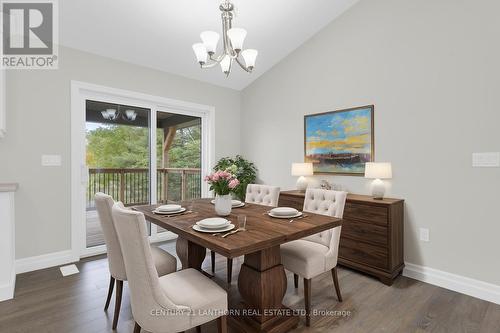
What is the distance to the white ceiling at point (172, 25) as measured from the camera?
9.32ft

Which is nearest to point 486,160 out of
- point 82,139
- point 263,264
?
point 263,264

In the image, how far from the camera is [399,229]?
2.81 meters

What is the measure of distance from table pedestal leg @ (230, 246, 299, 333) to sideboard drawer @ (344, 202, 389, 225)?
1364mm

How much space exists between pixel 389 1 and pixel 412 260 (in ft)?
9.65

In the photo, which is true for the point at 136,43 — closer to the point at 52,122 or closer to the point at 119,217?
the point at 52,122

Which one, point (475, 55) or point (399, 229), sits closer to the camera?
point (475, 55)

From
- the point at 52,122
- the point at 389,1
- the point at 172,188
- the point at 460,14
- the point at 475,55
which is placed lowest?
the point at 172,188

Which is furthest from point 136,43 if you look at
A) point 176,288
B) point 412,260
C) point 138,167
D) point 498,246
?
point 498,246

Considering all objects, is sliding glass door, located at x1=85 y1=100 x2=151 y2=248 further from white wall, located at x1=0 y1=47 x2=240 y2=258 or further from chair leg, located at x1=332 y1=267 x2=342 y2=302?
chair leg, located at x1=332 y1=267 x2=342 y2=302

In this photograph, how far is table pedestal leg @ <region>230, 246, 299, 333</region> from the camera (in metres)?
1.79

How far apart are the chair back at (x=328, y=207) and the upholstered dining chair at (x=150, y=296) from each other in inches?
47.1

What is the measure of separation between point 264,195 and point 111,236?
5.25ft

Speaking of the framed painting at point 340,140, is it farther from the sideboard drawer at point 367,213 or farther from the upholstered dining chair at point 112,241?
the upholstered dining chair at point 112,241

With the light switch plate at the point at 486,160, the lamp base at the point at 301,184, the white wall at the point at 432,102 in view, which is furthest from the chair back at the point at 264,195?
the light switch plate at the point at 486,160
